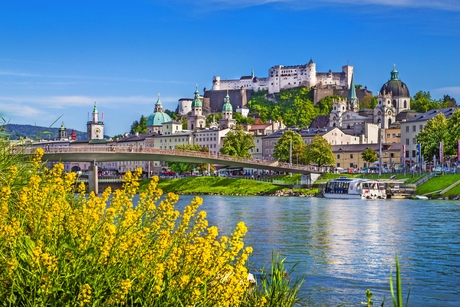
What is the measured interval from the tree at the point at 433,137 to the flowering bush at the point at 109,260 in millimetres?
69085

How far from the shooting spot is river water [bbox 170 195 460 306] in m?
15.8

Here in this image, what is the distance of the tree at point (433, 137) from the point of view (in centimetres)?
7650

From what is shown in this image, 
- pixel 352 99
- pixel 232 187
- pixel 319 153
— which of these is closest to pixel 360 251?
pixel 232 187

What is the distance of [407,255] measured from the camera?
22078 millimetres

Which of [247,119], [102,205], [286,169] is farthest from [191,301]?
[247,119]

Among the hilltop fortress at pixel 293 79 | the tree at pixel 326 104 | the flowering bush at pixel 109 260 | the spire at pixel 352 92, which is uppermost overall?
the hilltop fortress at pixel 293 79

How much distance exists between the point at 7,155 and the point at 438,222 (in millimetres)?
24935

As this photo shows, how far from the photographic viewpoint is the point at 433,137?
77562 millimetres

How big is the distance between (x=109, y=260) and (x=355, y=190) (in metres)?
60.9

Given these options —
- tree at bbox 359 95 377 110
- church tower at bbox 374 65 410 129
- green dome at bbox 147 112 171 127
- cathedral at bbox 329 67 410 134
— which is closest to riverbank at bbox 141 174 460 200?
cathedral at bbox 329 67 410 134

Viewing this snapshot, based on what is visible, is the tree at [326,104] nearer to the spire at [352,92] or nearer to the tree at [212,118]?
the spire at [352,92]

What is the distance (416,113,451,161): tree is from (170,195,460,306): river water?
1488 inches

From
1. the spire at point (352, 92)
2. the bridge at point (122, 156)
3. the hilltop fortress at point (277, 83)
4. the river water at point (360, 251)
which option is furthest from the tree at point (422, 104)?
the river water at point (360, 251)

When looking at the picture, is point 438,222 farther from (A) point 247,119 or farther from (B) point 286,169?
(A) point 247,119
